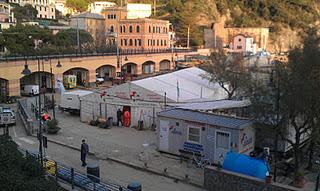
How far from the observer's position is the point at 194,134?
61.3 ft

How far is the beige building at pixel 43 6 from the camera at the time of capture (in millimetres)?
117312

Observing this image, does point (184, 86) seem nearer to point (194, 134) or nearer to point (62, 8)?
point (194, 134)

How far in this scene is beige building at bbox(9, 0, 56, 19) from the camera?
11731cm

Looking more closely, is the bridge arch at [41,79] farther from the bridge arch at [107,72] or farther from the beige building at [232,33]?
the beige building at [232,33]

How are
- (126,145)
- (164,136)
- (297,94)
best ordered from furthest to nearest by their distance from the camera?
(126,145) → (164,136) → (297,94)

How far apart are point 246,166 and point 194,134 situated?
4231mm

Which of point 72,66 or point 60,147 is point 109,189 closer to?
point 60,147

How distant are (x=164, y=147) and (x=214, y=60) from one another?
14773mm

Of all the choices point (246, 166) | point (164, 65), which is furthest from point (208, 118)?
point (164, 65)

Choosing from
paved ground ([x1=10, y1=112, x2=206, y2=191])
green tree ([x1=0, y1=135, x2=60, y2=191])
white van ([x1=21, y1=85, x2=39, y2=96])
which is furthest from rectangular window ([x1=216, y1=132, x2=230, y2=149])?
white van ([x1=21, y1=85, x2=39, y2=96])

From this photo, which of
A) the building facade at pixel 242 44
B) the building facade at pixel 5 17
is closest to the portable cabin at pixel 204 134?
the building facade at pixel 5 17

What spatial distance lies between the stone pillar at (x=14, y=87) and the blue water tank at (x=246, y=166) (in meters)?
31.3

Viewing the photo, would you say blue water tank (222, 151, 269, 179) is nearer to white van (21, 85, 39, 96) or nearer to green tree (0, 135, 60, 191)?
green tree (0, 135, 60, 191)

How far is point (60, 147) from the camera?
21.7 metres
